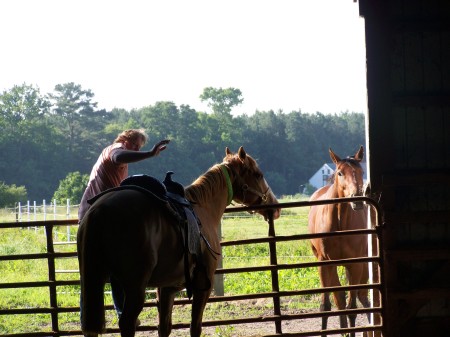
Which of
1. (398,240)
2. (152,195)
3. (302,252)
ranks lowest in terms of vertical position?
(302,252)

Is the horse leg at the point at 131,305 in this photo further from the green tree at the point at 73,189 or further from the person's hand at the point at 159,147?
the green tree at the point at 73,189

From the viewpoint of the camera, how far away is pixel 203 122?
54.8 m

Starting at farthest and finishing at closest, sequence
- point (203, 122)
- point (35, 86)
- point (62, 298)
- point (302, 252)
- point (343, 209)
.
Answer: point (35, 86) < point (203, 122) < point (302, 252) < point (62, 298) < point (343, 209)

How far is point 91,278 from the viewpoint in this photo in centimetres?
433

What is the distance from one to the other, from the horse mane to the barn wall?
1.22 metres

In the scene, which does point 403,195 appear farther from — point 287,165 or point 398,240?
point 287,165

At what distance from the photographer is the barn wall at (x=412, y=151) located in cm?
572

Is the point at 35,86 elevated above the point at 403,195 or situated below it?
above

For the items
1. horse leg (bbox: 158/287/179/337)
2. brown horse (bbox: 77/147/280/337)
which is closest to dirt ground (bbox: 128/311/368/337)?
horse leg (bbox: 158/287/179/337)

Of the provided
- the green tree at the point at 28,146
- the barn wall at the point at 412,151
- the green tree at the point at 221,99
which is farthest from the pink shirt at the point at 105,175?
the green tree at the point at 221,99

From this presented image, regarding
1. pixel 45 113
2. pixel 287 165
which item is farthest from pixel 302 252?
pixel 45 113

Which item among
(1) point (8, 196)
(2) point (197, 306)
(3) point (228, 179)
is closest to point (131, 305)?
(2) point (197, 306)

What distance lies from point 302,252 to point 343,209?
997cm

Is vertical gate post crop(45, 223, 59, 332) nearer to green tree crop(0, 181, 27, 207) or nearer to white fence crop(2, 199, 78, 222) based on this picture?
white fence crop(2, 199, 78, 222)
